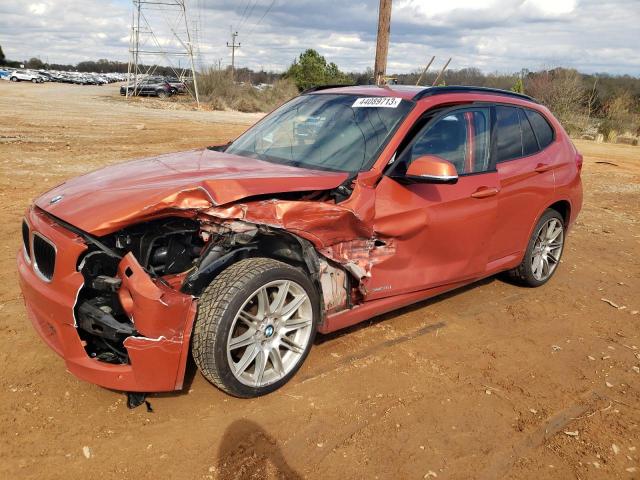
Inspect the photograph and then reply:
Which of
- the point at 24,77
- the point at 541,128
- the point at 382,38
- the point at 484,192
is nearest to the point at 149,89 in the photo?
the point at 24,77

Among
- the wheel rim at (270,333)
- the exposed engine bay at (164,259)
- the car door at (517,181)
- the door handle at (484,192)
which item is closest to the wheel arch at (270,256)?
the exposed engine bay at (164,259)

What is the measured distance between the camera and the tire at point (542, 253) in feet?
16.6

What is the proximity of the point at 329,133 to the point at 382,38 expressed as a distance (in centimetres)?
1060

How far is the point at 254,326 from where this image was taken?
3.14 m

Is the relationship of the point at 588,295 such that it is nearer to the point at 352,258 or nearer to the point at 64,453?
the point at 352,258

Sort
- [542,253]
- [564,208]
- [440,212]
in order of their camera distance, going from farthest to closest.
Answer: [564,208]
[542,253]
[440,212]

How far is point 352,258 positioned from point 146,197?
4.44 feet

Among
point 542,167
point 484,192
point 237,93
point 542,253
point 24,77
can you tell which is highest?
point 24,77

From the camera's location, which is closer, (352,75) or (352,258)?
(352,258)

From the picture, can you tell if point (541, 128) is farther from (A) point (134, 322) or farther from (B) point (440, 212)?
(A) point (134, 322)

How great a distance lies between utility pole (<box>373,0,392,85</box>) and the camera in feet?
44.1

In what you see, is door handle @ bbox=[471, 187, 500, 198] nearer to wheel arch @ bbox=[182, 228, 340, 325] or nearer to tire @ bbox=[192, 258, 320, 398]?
wheel arch @ bbox=[182, 228, 340, 325]

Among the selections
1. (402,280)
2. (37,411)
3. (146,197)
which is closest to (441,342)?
(402,280)

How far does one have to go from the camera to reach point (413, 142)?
381cm
